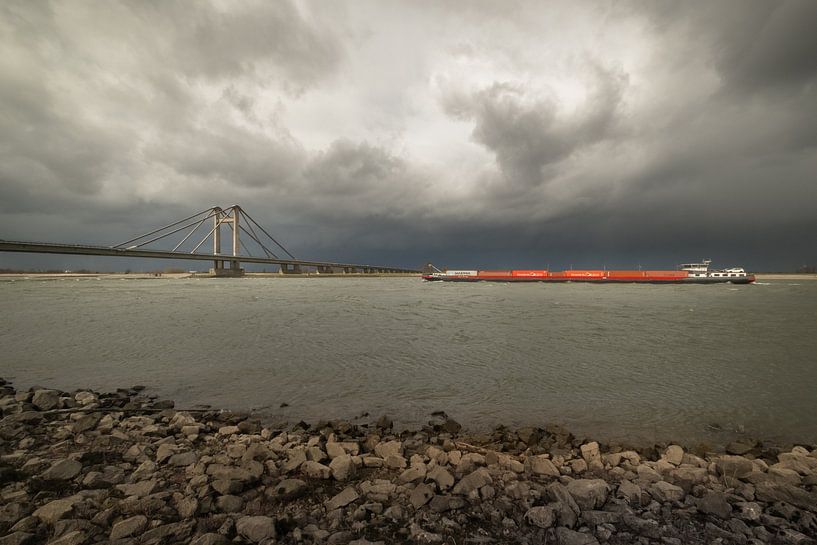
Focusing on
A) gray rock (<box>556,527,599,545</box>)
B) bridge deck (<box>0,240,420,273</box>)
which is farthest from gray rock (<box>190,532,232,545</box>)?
bridge deck (<box>0,240,420,273</box>)

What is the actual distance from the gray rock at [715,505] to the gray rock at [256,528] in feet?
15.9

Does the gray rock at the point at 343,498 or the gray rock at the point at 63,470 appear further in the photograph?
the gray rock at the point at 63,470

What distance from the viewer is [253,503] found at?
14.6 feet

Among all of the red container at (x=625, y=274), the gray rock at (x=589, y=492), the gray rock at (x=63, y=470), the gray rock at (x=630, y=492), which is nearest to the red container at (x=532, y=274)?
the red container at (x=625, y=274)

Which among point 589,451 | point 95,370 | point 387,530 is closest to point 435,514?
point 387,530

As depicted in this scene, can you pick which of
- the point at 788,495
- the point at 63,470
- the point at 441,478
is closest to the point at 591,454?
the point at 788,495

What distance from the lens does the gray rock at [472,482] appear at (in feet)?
15.4

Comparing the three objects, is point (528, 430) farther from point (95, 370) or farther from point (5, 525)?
point (95, 370)

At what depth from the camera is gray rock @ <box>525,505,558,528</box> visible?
410 cm

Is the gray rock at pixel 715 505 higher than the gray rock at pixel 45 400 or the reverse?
higher

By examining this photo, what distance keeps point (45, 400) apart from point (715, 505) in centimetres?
1223

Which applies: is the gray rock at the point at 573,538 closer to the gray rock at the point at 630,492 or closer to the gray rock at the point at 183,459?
the gray rock at the point at 630,492

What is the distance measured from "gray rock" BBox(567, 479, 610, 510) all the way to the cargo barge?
97.3 meters

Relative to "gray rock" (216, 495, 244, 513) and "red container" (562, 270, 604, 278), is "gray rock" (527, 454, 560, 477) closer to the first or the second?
"gray rock" (216, 495, 244, 513)
